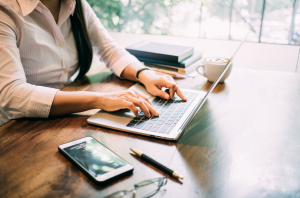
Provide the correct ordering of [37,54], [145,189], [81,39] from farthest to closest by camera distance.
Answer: [81,39]
[37,54]
[145,189]

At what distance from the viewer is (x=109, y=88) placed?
3.56 feet

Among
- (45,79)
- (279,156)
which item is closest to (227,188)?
(279,156)

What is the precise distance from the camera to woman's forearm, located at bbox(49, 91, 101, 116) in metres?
0.83

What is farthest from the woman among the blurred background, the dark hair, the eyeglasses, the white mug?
the blurred background

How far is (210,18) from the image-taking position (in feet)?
10.6

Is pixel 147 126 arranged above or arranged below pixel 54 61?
below

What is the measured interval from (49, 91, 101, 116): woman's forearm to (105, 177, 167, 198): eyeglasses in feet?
1.27

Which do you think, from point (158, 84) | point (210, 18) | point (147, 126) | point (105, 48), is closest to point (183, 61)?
point (158, 84)

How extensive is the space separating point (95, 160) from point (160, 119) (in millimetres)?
268

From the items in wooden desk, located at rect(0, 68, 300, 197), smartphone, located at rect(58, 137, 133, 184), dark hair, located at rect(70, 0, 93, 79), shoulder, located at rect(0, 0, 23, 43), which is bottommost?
wooden desk, located at rect(0, 68, 300, 197)

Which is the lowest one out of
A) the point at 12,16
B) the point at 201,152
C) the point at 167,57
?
the point at 201,152

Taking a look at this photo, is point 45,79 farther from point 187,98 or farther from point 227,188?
point 227,188

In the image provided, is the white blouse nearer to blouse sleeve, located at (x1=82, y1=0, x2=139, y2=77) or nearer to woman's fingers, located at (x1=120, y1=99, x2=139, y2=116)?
blouse sleeve, located at (x1=82, y1=0, x2=139, y2=77)

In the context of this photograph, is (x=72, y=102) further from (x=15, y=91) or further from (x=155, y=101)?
(x=155, y=101)
